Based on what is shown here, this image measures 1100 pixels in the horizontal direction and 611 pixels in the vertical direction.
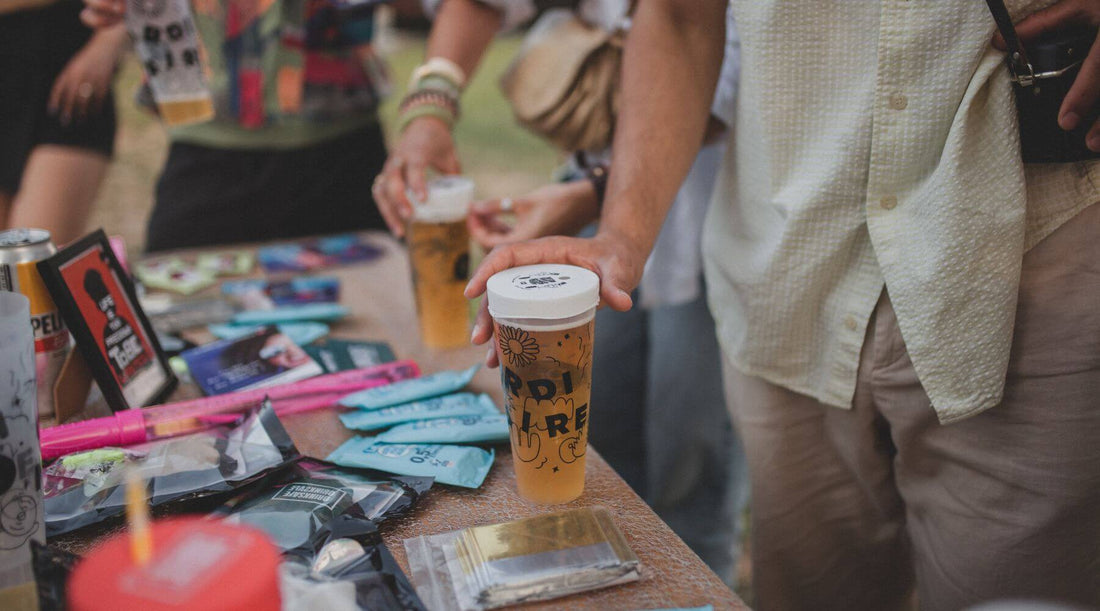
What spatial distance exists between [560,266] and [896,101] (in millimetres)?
381

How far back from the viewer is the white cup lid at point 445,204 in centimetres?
106

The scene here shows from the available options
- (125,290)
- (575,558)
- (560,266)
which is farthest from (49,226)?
(575,558)

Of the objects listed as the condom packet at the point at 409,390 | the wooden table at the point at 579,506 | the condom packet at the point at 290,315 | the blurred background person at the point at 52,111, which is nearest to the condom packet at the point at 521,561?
the wooden table at the point at 579,506

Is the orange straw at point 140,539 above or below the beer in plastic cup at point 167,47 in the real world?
below

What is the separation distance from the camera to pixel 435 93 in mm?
1320

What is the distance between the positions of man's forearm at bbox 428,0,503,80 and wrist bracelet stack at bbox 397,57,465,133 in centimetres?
3

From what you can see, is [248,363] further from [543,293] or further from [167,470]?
[543,293]

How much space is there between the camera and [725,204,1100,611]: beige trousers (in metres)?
0.79

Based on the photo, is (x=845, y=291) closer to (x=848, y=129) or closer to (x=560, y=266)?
(x=848, y=129)

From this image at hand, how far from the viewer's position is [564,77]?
1378 millimetres

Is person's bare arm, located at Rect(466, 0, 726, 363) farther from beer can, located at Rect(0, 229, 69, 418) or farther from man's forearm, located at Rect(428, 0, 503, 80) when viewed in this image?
beer can, located at Rect(0, 229, 69, 418)

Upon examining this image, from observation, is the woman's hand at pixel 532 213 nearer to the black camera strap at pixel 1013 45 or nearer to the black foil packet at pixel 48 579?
the black camera strap at pixel 1013 45

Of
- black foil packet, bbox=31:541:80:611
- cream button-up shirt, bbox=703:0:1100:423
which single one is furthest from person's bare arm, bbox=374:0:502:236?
black foil packet, bbox=31:541:80:611

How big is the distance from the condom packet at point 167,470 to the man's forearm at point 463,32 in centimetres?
81
